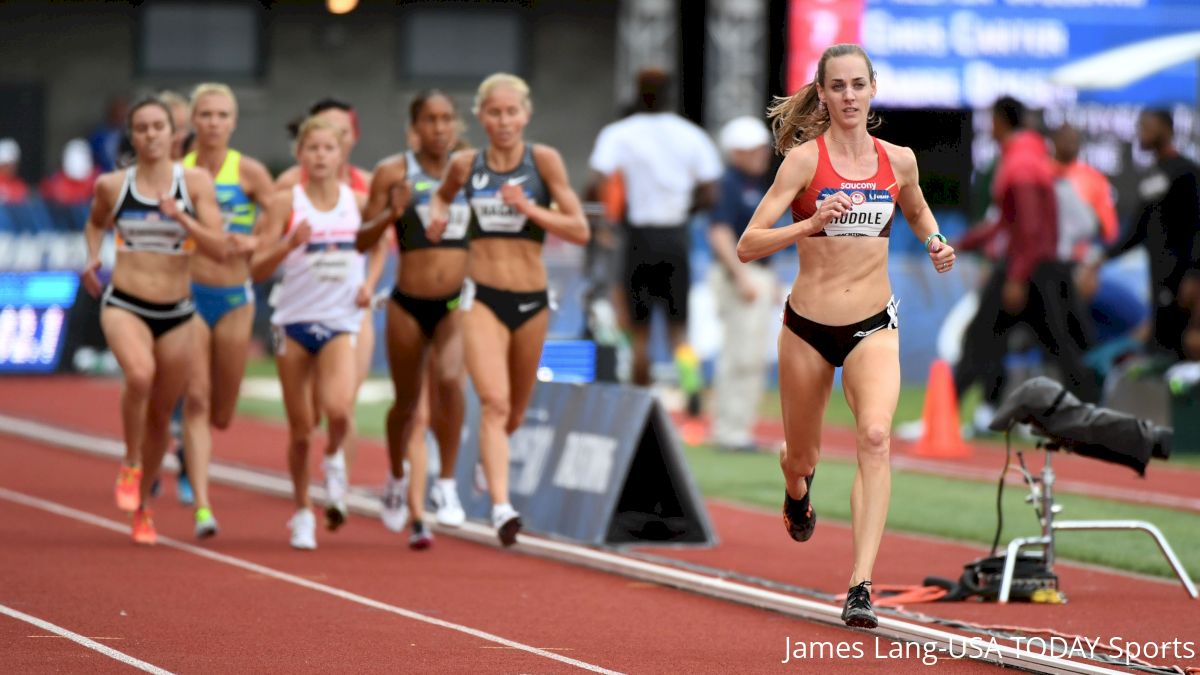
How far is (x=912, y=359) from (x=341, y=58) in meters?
15.4

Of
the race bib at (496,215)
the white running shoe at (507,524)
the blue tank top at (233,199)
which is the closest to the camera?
the white running shoe at (507,524)

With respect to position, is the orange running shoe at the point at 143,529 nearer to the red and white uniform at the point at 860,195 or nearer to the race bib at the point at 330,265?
the race bib at the point at 330,265

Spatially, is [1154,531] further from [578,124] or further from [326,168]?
[578,124]

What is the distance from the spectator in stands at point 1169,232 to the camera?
17.9 metres

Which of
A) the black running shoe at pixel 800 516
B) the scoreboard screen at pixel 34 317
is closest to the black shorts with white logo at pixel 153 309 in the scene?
the black running shoe at pixel 800 516

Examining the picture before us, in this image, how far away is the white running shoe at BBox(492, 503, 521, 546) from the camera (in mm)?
10453

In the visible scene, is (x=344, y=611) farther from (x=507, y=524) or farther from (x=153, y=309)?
(x=153, y=309)

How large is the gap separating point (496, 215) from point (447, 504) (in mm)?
1630

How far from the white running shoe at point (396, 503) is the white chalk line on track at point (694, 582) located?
35 centimetres

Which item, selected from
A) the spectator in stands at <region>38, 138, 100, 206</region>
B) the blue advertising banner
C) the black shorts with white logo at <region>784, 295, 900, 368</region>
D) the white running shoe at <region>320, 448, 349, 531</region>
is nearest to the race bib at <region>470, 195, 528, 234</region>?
the white running shoe at <region>320, 448, 349, 531</region>

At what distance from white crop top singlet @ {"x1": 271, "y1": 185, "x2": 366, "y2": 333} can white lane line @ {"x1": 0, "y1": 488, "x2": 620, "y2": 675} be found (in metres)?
1.35

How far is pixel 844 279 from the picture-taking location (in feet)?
28.2

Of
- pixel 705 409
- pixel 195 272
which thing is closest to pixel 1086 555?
pixel 195 272

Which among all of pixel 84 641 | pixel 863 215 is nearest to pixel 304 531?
pixel 84 641
